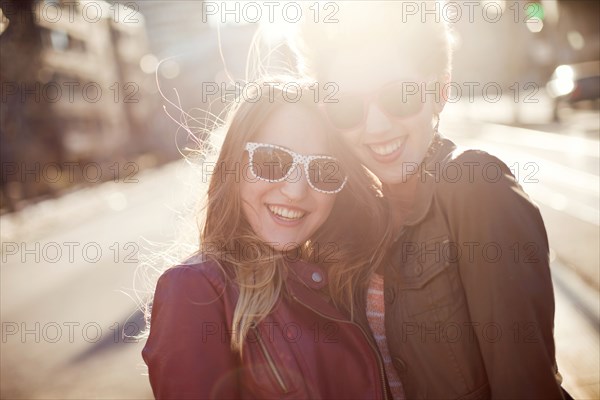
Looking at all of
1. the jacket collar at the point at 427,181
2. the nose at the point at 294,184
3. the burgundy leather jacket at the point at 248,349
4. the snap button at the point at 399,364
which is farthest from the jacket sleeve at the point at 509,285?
the nose at the point at 294,184

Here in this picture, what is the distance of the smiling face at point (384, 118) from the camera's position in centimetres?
262

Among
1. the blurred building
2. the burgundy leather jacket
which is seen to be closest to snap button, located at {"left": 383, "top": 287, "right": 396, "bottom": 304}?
the burgundy leather jacket

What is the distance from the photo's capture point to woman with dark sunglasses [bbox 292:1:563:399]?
198cm

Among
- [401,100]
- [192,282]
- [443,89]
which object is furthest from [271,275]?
[443,89]

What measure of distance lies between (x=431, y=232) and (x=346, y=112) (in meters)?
0.74

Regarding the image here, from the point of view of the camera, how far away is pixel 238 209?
8.34ft

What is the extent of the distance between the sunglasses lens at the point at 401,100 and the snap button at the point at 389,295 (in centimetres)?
84

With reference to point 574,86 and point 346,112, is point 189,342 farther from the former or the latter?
point 574,86

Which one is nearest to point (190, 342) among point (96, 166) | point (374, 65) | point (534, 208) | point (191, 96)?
point (534, 208)


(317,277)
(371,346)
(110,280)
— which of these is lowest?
(110,280)

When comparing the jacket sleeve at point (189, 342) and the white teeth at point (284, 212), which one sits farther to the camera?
the white teeth at point (284, 212)

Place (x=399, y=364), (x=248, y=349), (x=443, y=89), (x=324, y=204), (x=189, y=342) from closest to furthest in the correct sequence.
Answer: (x=189, y=342), (x=248, y=349), (x=399, y=364), (x=324, y=204), (x=443, y=89)

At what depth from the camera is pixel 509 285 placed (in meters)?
1.96

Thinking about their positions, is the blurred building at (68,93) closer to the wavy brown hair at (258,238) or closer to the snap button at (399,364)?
the wavy brown hair at (258,238)
